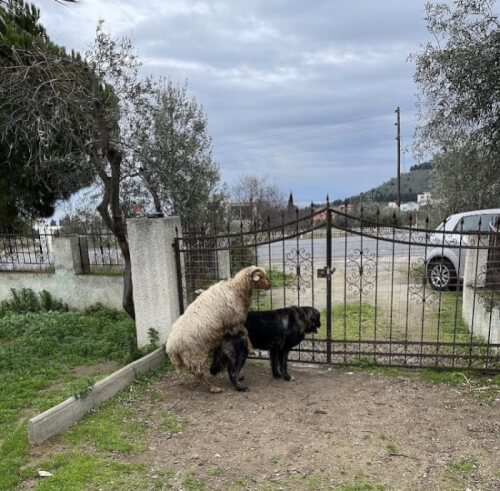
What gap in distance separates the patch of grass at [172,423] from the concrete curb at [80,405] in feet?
2.39

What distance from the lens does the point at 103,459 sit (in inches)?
142

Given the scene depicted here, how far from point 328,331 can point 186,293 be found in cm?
204

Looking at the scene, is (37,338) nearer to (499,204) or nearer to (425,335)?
(425,335)

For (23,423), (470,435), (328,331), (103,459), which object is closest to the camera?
(103,459)

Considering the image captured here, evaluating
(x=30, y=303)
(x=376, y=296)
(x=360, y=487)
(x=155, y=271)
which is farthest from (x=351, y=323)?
(x=30, y=303)

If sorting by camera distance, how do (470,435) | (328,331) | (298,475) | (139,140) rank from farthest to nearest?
(139,140), (328,331), (470,435), (298,475)

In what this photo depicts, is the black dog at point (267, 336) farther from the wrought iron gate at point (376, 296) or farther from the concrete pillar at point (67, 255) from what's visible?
the concrete pillar at point (67, 255)

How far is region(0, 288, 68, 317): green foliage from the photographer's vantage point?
9.05m

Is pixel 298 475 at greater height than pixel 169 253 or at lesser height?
lesser

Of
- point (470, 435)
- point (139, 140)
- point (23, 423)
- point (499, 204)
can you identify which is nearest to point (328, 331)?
point (470, 435)

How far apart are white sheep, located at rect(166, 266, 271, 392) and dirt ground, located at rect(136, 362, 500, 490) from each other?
1.44 ft

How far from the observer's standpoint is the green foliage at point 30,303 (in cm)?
905

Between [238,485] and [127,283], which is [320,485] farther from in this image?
[127,283]

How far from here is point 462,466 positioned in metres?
3.41
